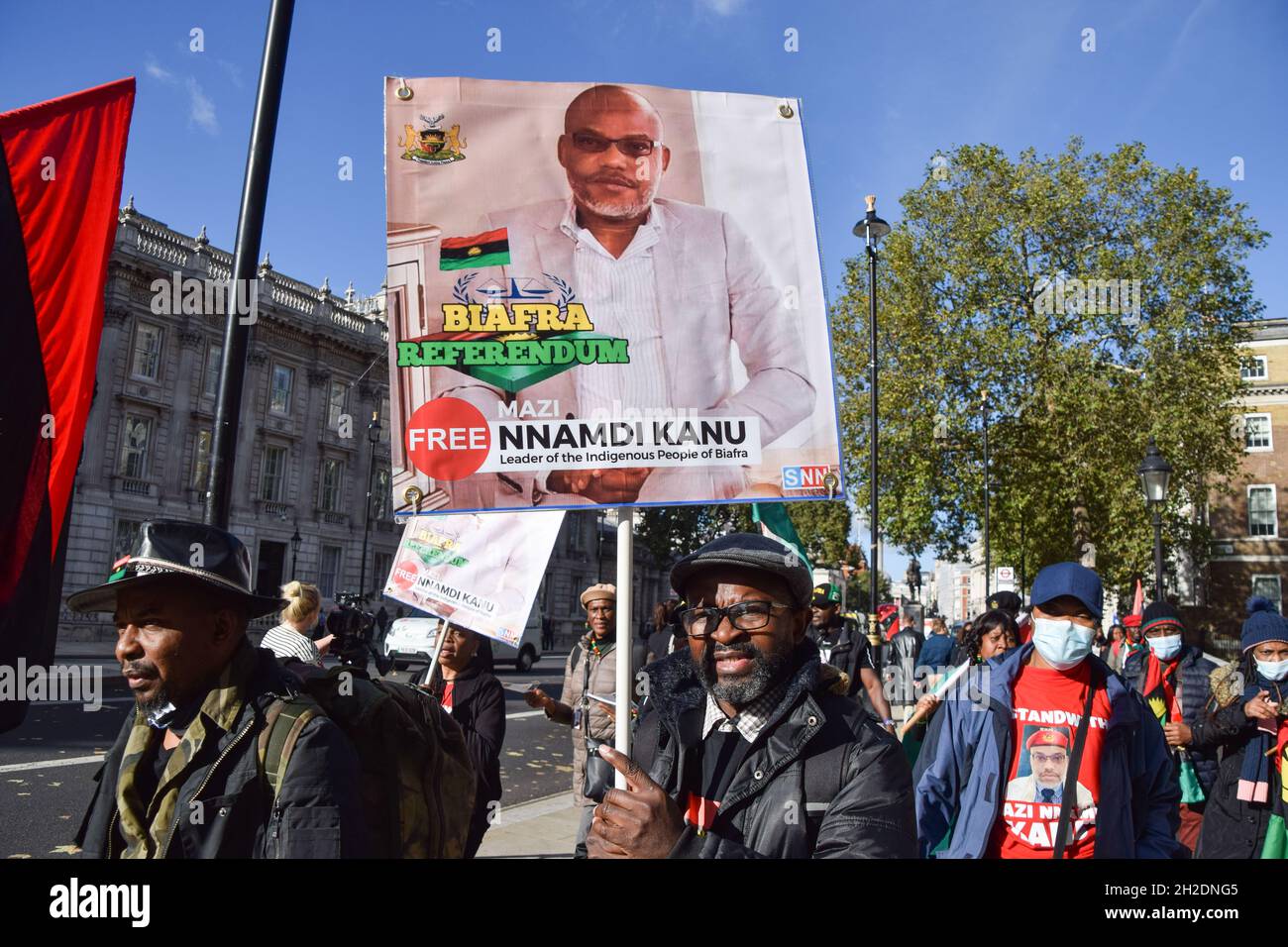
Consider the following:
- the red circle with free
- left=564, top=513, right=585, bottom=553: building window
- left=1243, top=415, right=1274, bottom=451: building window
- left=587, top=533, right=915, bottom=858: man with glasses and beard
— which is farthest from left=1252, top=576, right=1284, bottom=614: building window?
left=587, top=533, right=915, bottom=858: man with glasses and beard

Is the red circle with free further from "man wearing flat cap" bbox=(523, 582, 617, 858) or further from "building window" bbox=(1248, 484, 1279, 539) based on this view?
"building window" bbox=(1248, 484, 1279, 539)

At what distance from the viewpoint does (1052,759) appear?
3.71m

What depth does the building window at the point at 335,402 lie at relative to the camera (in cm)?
4603

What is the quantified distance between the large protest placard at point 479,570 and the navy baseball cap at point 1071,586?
7.78ft

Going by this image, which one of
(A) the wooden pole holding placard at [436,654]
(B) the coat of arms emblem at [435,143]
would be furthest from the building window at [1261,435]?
(B) the coat of arms emblem at [435,143]

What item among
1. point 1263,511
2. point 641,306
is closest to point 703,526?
point 1263,511

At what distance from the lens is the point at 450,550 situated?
5250mm

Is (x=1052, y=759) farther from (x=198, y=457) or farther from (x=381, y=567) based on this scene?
(x=381, y=567)

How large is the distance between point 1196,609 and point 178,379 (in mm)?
46519

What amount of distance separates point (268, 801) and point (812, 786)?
1255 millimetres

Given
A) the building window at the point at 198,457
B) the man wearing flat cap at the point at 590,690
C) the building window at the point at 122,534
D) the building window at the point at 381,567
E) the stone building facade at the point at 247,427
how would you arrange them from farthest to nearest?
the building window at the point at 381,567 → the building window at the point at 198,457 → the building window at the point at 122,534 → the stone building facade at the point at 247,427 → the man wearing flat cap at the point at 590,690

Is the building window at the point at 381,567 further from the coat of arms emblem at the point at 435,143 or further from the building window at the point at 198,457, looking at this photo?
the coat of arms emblem at the point at 435,143
